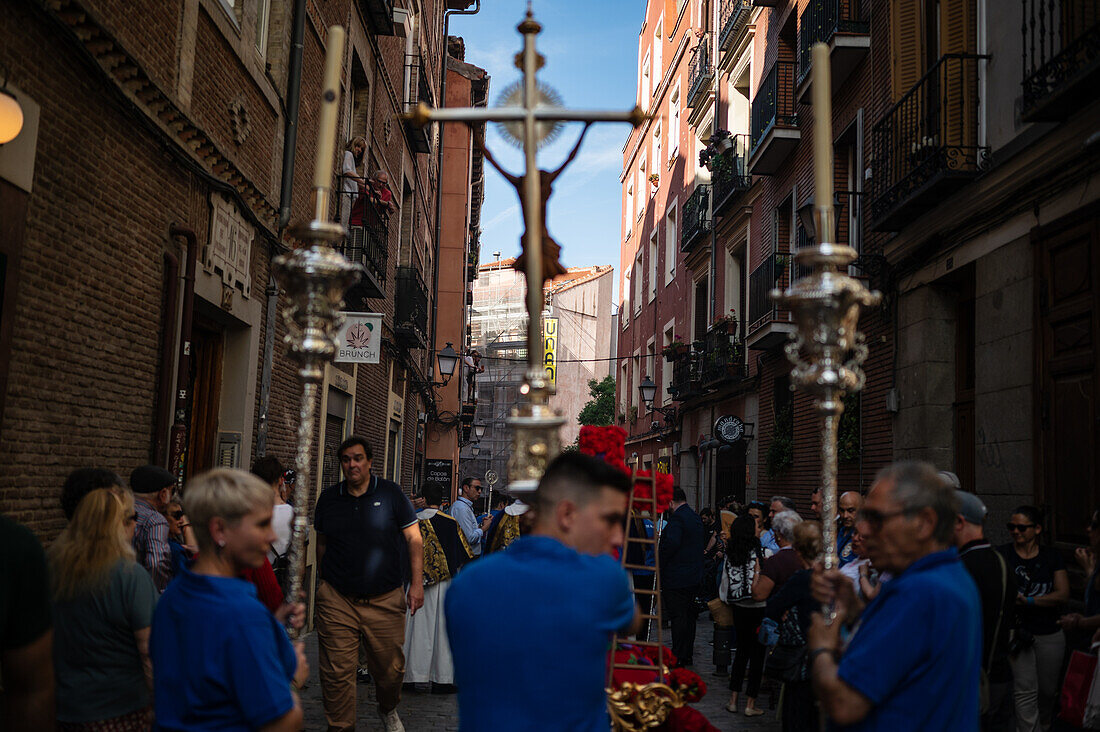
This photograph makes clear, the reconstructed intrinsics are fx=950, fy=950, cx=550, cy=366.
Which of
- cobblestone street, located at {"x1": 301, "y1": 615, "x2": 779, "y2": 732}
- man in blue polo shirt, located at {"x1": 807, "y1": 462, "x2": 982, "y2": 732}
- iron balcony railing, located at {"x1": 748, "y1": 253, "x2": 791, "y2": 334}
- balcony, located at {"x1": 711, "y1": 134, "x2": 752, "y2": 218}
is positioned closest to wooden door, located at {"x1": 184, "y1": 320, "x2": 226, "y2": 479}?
cobblestone street, located at {"x1": 301, "y1": 615, "x2": 779, "y2": 732}

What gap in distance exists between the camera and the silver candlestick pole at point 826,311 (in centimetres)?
287

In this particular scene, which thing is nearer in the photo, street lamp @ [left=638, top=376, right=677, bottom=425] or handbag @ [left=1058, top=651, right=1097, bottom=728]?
handbag @ [left=1058, top=651, right=1097, bottom=728]

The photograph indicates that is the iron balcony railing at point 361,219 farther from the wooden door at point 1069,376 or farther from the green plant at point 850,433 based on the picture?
the wooden door at point 1069,376

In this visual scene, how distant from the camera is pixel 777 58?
1758 centimetres

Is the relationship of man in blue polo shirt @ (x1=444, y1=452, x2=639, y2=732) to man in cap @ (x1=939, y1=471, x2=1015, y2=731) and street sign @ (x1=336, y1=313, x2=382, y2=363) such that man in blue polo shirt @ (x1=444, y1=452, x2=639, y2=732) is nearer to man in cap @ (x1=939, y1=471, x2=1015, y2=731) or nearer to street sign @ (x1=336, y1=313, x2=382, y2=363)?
man in cap @ (x1=939, y1=471, x2=1015, y2=731)

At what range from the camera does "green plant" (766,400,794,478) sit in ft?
51.6

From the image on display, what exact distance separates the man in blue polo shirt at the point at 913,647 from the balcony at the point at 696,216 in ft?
66.5

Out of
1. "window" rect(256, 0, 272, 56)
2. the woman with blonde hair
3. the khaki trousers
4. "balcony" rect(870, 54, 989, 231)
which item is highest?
"window" rect(256, 0, 272, 56)

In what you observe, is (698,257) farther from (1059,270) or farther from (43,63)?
(43,63)

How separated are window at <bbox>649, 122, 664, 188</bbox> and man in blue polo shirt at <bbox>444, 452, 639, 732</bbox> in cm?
2968

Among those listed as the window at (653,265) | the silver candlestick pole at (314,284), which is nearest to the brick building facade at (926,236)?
the silver candlestick pole at (314,284)

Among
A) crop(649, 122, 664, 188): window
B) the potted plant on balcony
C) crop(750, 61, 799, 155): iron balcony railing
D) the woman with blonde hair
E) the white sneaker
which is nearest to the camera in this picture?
the woman with blonde hair

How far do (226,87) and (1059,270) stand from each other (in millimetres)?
7408

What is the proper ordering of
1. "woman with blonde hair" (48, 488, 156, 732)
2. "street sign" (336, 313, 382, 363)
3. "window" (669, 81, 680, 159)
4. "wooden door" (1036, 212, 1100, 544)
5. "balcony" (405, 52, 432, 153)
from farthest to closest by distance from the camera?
"window" (669, 81, 680, 159) < "balcony" (405, 52, 432, 153) < "street sign" (336, 313, 382, 363) < "wooden door" (1036, 212, 1100, 544) < "woman with blonde hair" (48, 488, 156, 732)
